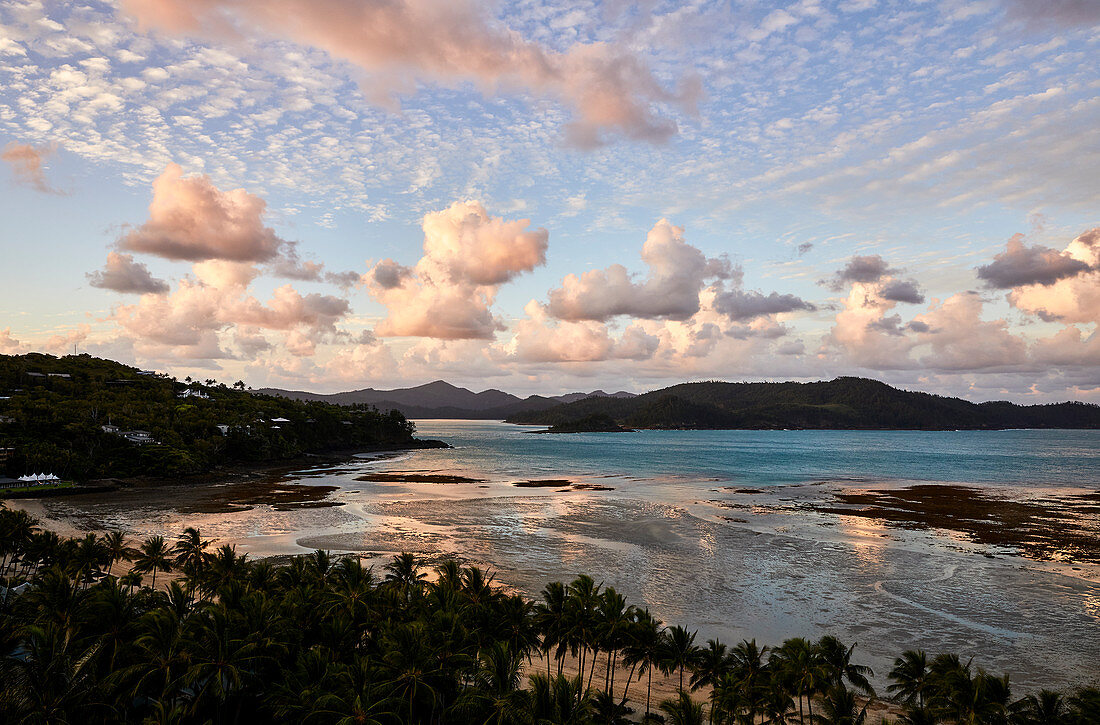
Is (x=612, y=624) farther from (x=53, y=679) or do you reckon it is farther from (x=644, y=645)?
(x=53, y=679)

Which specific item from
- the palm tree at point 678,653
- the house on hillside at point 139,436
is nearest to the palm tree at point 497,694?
the palm tree at point 678,653

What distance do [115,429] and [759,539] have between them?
141 meters

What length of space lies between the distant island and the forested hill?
17cm

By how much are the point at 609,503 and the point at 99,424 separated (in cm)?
11949

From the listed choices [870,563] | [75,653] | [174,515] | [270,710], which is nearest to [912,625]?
[870,563]

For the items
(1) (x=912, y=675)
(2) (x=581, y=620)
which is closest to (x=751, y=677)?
(1) (x=912, y=675)

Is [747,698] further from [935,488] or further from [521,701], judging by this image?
[935,488]

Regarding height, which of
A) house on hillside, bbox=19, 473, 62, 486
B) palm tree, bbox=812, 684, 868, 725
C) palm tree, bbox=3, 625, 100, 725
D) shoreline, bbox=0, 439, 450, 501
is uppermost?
palm tree, bbox=3, 625, 100, 725

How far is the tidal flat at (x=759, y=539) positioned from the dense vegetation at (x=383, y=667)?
1238 centimetres

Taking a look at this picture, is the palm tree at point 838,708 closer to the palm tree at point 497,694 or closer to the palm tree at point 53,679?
the palm tree at point 497,694

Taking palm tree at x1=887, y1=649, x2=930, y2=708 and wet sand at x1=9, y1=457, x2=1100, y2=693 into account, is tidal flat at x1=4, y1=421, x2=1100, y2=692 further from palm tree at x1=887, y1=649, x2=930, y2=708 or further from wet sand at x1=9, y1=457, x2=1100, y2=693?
palm tree at x1=887, y1=649, x2=930, y2=708

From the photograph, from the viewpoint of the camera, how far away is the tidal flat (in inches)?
1727

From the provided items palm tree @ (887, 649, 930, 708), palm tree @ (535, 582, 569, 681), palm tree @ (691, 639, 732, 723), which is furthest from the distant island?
Result: palm tree @ (887, 649, 930, 708)

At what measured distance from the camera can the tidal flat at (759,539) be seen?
4388 centimetres
